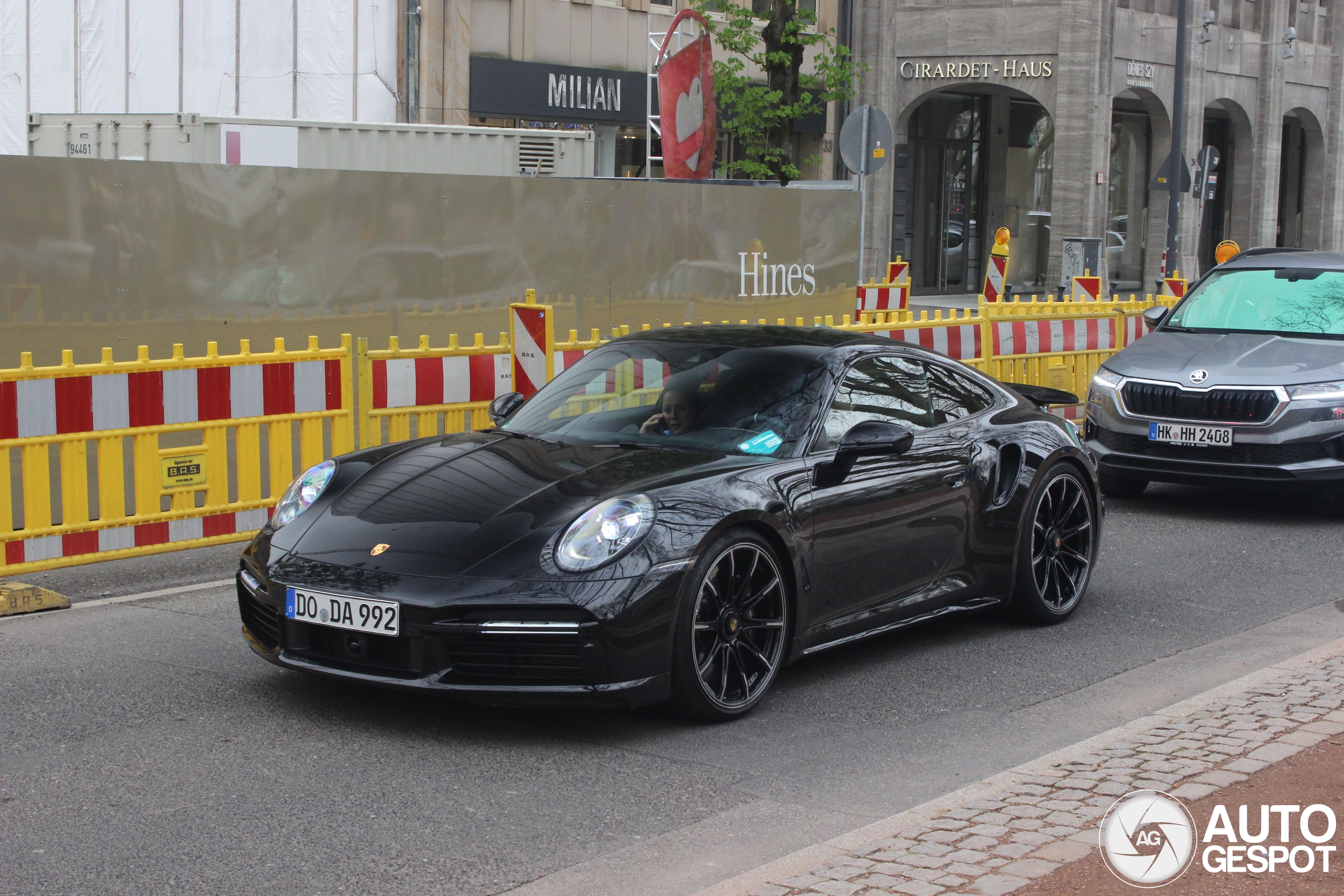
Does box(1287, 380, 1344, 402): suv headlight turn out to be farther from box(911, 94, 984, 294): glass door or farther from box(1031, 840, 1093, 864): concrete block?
box(911, 94, 984, 294): glass door

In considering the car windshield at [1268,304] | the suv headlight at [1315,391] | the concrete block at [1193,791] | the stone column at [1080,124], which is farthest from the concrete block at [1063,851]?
the stone column at [1080,124]

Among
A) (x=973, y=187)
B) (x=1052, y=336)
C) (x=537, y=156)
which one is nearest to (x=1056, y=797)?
(x=1052, y=336)

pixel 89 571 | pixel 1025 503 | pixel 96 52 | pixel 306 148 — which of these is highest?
pixel 96 52

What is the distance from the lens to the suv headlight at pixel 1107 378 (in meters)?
10.8

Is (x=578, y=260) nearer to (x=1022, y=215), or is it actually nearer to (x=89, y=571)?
(x=89, y=571)

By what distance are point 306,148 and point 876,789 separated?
14746 mm

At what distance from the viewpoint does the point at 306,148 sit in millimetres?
18203

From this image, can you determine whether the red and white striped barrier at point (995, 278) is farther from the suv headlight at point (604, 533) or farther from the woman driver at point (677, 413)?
the suv headlight at point (604, 533)

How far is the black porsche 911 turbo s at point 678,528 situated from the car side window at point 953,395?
0.04 feet

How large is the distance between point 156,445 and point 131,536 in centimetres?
49

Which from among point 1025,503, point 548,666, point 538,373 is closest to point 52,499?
point 538,373

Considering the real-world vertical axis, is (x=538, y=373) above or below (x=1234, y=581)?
above

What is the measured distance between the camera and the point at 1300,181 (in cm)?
5034

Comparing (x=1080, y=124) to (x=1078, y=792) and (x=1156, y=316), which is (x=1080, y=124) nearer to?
(x=1156, y=316)
